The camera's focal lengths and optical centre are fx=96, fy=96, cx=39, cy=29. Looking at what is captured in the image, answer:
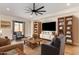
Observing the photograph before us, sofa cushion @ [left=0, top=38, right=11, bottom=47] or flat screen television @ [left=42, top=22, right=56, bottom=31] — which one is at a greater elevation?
flat screen television @ [left=42, top=22, right=56, bottom=31]

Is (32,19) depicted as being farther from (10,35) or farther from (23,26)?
(10,35)

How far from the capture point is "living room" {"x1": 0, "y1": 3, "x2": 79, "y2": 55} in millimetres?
2102

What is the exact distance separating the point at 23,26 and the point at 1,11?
1.92 feet

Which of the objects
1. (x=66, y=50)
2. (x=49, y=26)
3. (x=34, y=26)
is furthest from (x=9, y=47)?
(x=66, y=50)

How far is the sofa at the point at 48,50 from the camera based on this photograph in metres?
2.18

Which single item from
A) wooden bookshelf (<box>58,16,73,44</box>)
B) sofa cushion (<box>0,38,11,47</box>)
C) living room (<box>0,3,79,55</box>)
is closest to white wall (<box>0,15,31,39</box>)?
living room (<box>0,3,79,55</box>)

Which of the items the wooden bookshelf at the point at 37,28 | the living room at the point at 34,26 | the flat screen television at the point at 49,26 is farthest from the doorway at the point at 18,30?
the flat screen television at the point at 49,26

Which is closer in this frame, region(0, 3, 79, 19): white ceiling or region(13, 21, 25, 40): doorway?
region(0, 3, 79, 19): white ceiling

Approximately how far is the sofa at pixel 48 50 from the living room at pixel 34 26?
0.02m

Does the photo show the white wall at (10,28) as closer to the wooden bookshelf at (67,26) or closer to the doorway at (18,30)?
the doorway at (18,30)

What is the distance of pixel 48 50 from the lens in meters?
2.28

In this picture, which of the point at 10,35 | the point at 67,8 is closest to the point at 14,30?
the point at 10,35

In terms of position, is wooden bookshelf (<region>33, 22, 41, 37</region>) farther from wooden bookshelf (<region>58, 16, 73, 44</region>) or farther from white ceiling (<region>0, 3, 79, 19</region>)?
wooden bookshelf (<region>58, 16, 73, 44</region>)

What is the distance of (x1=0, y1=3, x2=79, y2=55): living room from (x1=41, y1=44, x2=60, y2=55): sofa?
2 cm
